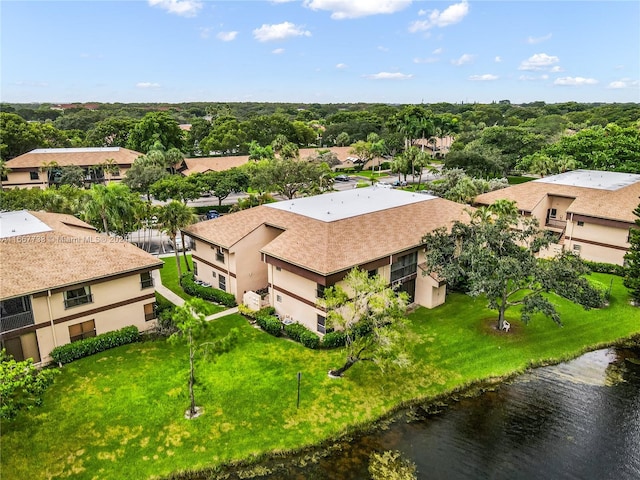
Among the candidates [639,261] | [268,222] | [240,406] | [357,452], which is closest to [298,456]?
[357,452]

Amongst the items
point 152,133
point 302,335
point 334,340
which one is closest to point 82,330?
point 302,335

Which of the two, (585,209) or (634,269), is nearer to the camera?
(634,269)

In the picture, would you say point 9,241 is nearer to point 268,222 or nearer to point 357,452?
point 268,222

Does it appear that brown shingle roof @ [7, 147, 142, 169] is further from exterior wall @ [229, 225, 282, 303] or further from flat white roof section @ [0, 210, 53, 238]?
exterior wall @ [229, 225, 282, 303]

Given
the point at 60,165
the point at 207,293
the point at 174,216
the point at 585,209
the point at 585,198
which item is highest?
the point at 60,165

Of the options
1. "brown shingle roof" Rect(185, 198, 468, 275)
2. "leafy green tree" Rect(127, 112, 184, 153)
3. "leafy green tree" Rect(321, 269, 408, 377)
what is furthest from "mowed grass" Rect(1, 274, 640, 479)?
"leafy green tree" Rect(127, 112, 184, 153)

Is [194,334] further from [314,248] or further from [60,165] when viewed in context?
[60,165]

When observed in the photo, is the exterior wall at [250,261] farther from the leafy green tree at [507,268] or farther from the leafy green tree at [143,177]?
the leafy green tree at [143,177]
